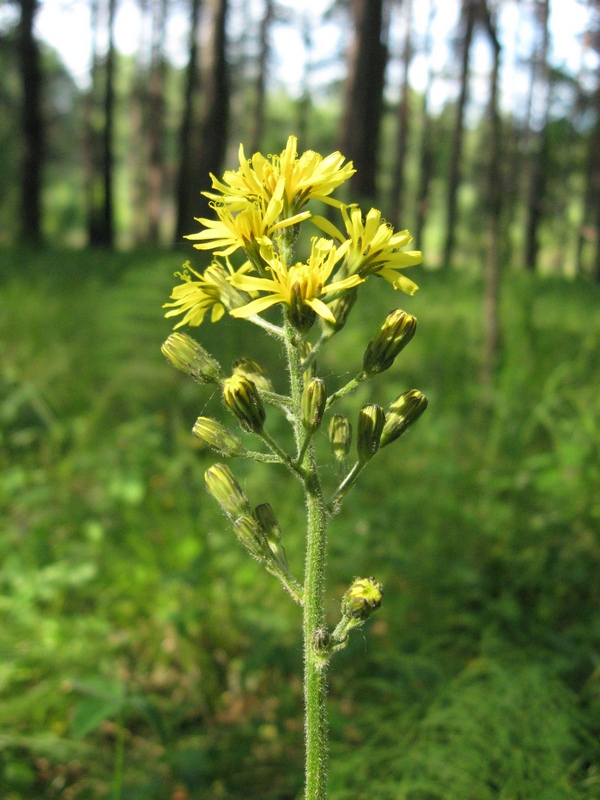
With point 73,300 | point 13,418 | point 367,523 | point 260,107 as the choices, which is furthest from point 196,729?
point 260,107

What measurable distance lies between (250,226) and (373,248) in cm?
26

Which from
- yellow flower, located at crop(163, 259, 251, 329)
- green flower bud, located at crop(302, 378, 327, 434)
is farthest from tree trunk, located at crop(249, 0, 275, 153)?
green flower bud, located at crop(302, 378, 327, 434)

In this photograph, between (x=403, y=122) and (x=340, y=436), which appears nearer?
(x=340, y=436)

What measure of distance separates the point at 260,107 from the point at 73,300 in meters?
23.3

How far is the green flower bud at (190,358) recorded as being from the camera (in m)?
1.57

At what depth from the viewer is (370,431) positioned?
1.44m

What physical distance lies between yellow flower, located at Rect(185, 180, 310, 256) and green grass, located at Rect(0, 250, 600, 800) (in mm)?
489

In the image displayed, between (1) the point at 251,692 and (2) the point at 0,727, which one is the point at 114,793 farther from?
(1) the point at 251,692

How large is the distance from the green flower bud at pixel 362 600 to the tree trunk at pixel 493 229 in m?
3.95

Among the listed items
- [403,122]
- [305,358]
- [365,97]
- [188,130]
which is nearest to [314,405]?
[305,358]

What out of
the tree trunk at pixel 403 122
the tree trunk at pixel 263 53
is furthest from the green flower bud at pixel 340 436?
the tree trunk at pixel 263 53

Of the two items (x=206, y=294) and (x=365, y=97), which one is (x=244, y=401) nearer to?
(x=206, y=294)

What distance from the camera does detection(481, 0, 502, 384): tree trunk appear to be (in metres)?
5.08

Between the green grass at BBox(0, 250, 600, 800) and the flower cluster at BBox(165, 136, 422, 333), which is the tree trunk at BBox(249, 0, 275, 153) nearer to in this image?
the green grass at BBox(0, 250, 600, 800)
